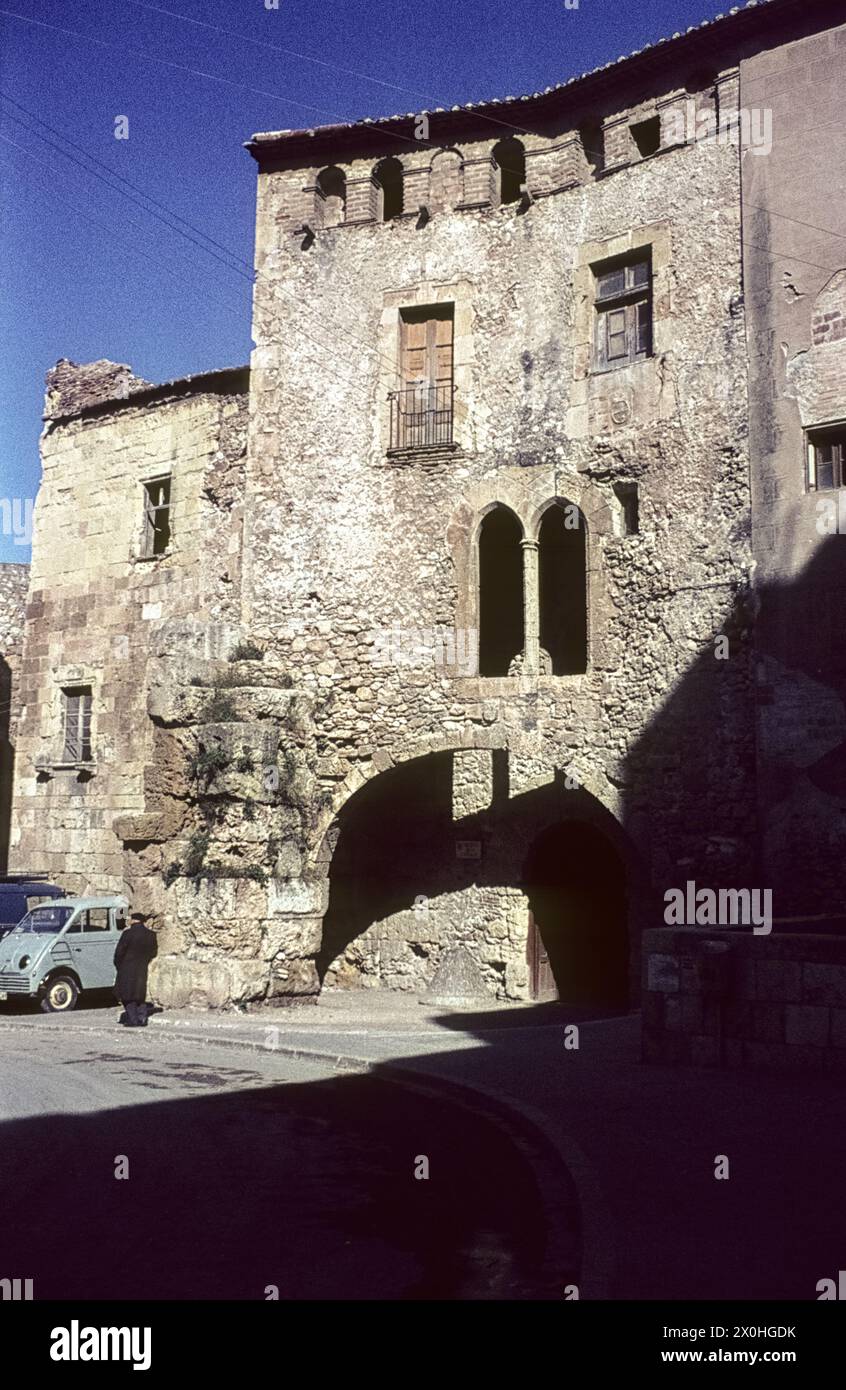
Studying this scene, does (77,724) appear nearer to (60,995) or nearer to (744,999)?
(60,995)

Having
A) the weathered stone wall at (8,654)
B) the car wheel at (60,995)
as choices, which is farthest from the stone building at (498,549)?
the weathered stone wall at (8,654)

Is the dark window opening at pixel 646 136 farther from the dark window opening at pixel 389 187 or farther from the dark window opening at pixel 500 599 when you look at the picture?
the dark window opening at pixel 500 599

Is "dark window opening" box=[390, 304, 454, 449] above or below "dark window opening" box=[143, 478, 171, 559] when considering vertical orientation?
above

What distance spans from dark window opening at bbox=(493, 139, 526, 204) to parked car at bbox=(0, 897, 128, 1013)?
34.5ft

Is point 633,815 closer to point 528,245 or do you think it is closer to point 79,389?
point 528,245

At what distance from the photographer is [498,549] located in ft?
57.6

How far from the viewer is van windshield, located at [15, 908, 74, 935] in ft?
50.9

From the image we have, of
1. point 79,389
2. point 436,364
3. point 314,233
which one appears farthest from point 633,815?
point 79,389

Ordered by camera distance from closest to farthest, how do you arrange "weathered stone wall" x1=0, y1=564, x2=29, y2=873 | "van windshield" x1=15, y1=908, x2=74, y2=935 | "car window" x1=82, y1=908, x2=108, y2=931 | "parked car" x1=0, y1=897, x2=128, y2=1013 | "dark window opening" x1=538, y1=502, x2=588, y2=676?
"parked car" x1=0, y1=897, x2=128, y2=1013 < "van windshield" x1=15, y1=908, x2=74, y2=935 < "car window" x1=82, y1=908, x2=108, y2=931 < "dark window opening" x1=538, y1=502, x2=588, y2=676 < "weathered stone wall" x1=0, y1=564, x2=29, y2=873

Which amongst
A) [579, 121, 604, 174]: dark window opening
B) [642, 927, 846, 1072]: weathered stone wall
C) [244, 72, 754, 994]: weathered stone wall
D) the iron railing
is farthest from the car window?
[579, 121, 604, 174]: dark window opening

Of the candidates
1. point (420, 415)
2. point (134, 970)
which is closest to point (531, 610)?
point (420, 415)

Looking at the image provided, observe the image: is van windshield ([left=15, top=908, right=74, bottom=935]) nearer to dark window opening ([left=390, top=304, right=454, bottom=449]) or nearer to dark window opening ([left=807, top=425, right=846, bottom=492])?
dark window opening ([left=390, top=304, right=454, bottom=449])

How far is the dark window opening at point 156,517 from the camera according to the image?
19797 mm

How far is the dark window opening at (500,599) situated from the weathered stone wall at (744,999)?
8110 millimetres
